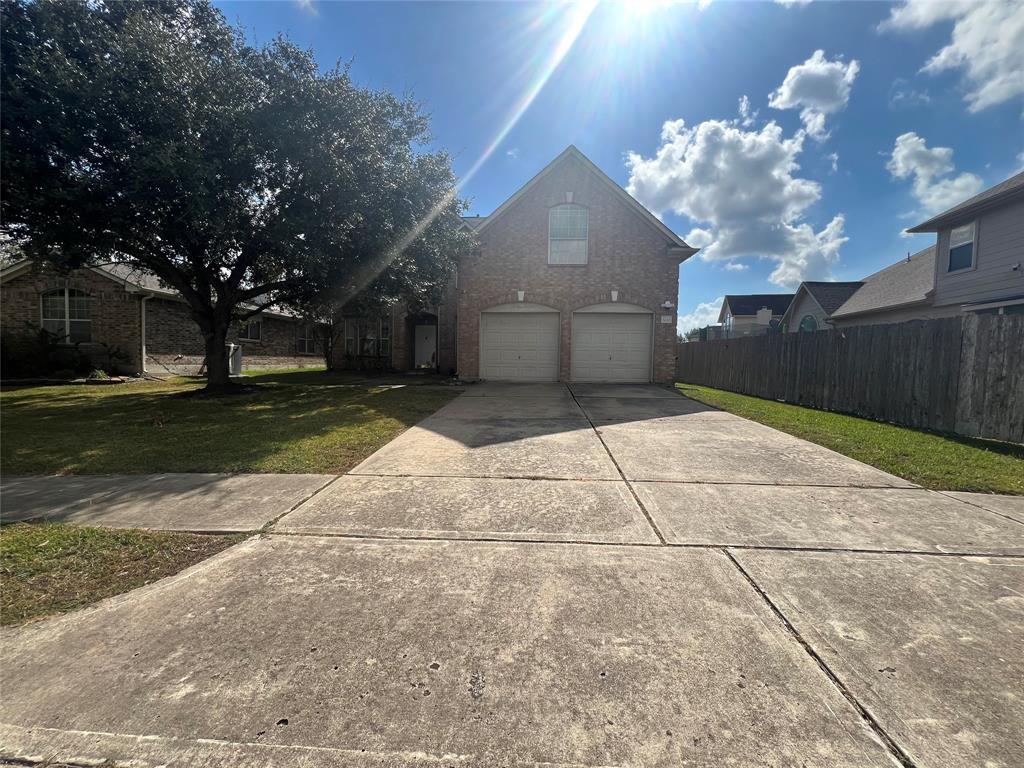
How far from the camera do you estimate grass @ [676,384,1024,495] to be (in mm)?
4621

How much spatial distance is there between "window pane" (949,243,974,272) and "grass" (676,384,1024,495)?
8900mm

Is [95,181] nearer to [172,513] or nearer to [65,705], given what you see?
[172,513]

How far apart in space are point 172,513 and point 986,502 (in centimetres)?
705

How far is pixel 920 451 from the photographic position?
19.2 ft

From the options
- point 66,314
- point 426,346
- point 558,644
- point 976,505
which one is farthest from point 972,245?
point 66,314

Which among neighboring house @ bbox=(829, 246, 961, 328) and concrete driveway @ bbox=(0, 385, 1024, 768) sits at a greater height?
neighboring house @ bbox=(829, 246, 961, 328)

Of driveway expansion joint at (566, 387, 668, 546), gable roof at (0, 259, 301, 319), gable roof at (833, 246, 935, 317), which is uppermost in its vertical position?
gable roof at (833, 246, 935, 317)

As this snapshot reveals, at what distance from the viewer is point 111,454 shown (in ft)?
18.0

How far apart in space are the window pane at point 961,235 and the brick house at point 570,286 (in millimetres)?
7860

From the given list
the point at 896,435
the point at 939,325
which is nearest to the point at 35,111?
the point at 896,435

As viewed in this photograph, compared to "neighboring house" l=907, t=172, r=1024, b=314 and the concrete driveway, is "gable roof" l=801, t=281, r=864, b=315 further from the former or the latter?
the concrete driveway

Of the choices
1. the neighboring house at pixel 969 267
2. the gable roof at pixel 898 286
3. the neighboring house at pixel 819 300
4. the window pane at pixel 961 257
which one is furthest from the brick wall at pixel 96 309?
the neighboring house at pixel 819 300

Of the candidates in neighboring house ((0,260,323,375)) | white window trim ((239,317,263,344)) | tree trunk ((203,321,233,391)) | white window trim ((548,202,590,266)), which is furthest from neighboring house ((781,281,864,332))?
neighboring house ((0,260,323,375))

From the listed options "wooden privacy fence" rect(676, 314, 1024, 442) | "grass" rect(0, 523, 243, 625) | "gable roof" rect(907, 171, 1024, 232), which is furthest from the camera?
"gable roof" rect(907, 171, 1024, 232)
